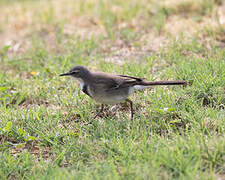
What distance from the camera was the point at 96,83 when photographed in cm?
544

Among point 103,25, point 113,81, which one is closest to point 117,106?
point 113,81

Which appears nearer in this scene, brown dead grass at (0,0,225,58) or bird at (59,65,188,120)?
bird at (59,65,188,120)

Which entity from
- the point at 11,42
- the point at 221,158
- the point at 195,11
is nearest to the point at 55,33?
the point at 11,42

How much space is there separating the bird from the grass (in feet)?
1.03

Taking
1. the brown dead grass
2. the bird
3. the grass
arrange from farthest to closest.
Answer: the brown dead grass → the bird → the grass

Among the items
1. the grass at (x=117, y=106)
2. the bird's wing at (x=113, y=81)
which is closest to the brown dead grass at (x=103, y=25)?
the grass at (x=117, y=106)

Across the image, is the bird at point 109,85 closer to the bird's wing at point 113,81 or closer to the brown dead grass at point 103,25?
the bird's wing at point 113,81

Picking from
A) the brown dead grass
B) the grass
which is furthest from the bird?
the brown dead grass

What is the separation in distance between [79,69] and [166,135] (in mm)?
1770

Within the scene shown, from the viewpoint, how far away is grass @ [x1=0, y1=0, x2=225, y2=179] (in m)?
4.20

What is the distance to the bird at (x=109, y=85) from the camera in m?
5.37

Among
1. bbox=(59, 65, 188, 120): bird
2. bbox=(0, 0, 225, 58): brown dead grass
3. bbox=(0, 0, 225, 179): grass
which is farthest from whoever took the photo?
bbox=(0, 0, 225, 58): brown dead grass

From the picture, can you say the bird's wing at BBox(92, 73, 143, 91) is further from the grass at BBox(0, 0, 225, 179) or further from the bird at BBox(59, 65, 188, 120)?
the grass at BBox(0, 0, 225, 179)

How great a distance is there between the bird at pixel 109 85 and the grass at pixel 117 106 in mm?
314
